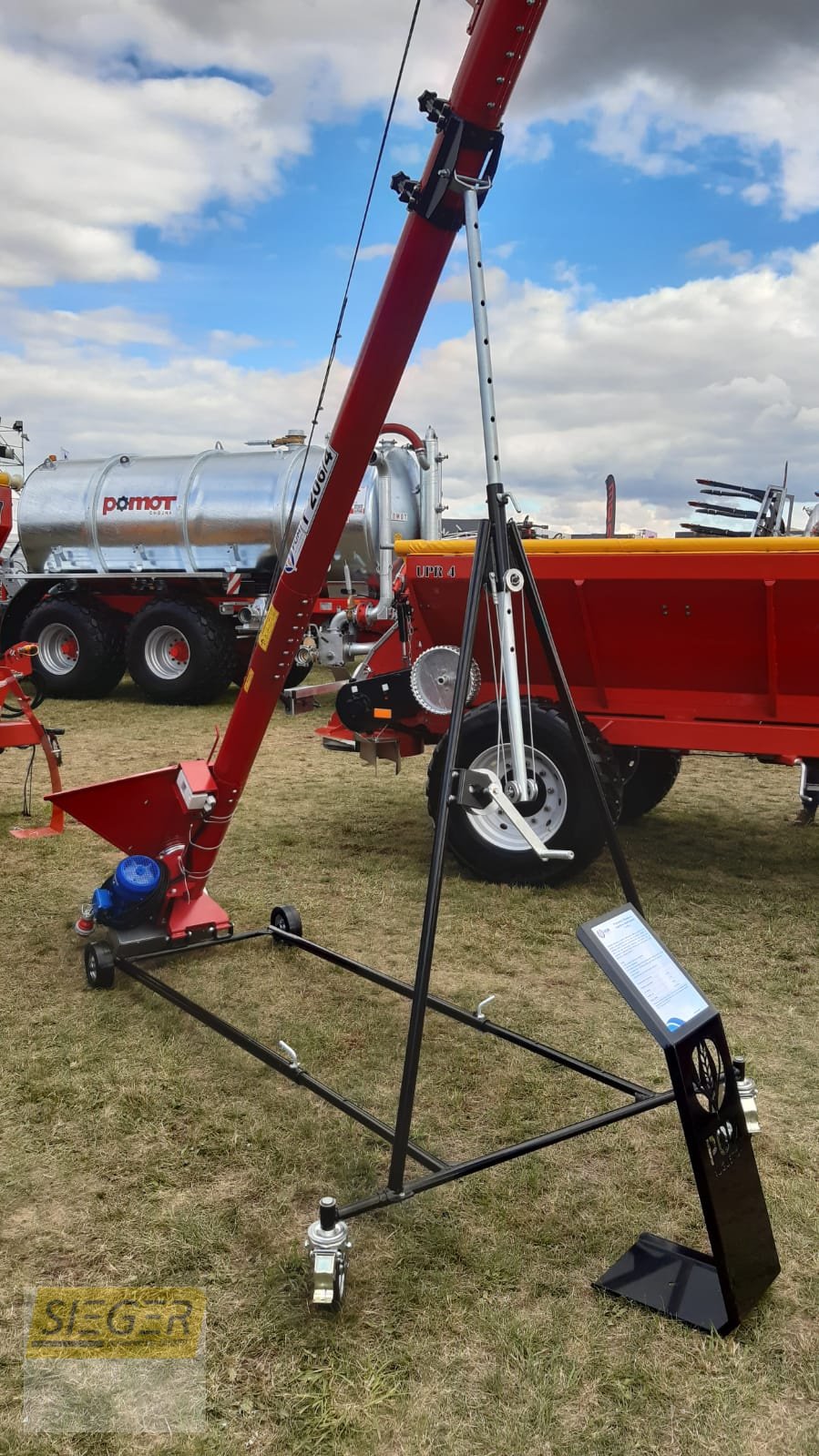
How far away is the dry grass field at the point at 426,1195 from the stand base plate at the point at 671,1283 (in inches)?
1.8

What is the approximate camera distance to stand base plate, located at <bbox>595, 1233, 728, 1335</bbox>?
2.19 meters

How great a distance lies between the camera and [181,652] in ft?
35.9

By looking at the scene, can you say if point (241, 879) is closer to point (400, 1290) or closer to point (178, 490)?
point (400, 1290)

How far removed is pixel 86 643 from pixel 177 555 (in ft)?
4.87

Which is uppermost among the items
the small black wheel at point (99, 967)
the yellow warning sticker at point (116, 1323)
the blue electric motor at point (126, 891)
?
the blue electric motor at point (126, 891)

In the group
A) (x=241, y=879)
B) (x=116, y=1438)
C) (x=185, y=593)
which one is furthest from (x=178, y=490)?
(x=116, y=1438)

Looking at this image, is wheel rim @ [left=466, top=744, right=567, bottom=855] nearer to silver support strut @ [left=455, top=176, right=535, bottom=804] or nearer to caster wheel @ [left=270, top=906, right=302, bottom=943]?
caster wheel @ [left=270, top=906, right=302, bottom=943]

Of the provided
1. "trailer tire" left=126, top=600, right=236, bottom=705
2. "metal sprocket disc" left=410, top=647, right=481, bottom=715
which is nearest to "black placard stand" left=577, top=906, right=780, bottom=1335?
"metal sprocket disc" left=410, top=647, right=481, bottom=715

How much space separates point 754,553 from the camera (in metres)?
4.39

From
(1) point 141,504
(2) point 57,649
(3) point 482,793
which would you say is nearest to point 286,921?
(3) point 482,793

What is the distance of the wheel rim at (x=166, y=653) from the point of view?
35.9 feet

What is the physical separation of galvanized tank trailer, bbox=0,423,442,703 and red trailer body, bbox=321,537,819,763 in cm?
447

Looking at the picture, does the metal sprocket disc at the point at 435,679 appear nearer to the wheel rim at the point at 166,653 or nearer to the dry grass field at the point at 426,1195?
the dry grass field at the point at 426,1195

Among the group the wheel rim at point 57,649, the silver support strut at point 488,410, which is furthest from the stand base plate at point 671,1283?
the wheel rim at point 57,649
